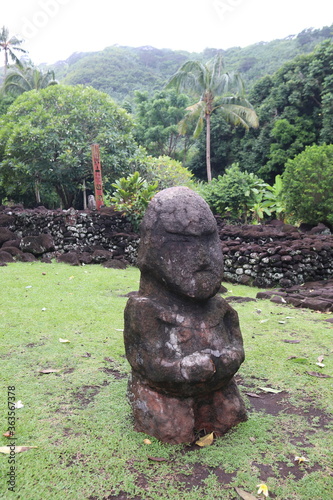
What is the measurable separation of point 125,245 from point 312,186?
6.18 m

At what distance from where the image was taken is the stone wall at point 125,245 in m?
8.80

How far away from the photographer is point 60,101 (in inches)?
617

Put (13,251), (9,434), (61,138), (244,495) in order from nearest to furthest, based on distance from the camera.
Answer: (244,495), (9,434), (13,251), (61,138)

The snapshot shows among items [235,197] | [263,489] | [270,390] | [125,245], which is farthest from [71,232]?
[263,489]

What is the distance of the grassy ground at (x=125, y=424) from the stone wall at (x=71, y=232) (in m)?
5.60

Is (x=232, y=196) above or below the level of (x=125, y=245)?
above

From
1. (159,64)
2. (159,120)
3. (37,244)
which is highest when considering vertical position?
(159,64)

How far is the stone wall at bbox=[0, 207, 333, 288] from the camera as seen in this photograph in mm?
8797

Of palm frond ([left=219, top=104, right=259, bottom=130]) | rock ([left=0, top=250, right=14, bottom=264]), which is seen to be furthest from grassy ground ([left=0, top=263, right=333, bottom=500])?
palm frond ([left=219, top=104, right=259, bottom=130])

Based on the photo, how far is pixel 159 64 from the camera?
70812 millimetres

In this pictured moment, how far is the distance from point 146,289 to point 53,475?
140 cm

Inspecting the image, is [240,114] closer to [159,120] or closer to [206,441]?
[159,120]

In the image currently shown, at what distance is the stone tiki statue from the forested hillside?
127 ft

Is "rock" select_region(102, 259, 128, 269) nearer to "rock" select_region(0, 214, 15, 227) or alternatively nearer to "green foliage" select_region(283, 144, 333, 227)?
"rock" select_region(0, 214, 15, 227)
